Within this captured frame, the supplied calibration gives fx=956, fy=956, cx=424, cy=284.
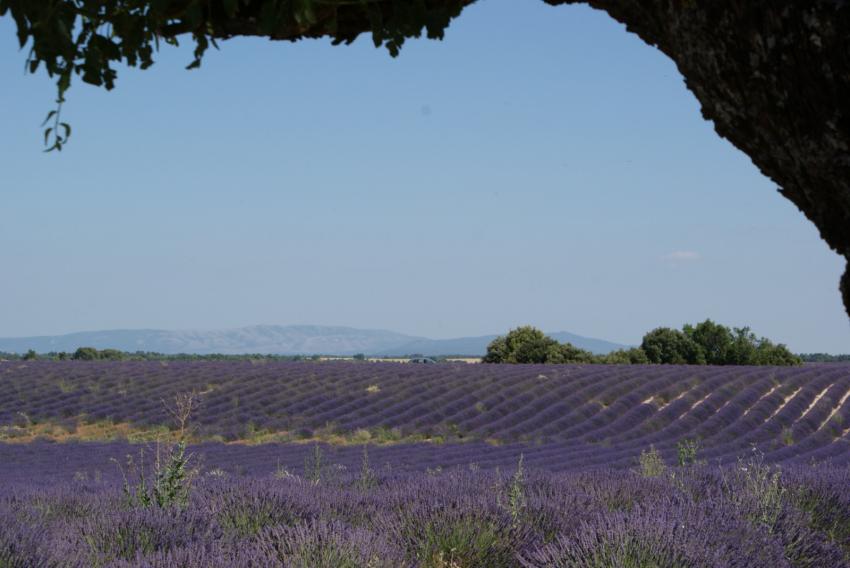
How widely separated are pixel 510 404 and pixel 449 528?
63.4 ft

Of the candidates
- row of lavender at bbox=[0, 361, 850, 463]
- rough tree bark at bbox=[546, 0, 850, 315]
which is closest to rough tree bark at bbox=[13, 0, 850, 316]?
rough tree bark at bbox=[546, 0, 850, 315]

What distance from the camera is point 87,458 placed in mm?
16266

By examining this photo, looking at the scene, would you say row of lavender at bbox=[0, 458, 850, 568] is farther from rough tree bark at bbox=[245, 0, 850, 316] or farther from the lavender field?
rough tree bark at bbox=[245, 0, 850, 316]

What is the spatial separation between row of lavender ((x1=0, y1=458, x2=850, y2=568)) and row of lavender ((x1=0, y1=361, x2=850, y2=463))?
8720mm

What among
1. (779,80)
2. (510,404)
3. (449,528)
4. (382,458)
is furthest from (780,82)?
(510,404)

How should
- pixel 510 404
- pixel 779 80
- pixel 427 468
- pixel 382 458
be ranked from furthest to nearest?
pixel 510 404 < pixel 382 458 < pixel 427 468 < pixel 779 80

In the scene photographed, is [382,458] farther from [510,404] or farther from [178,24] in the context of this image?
[178,24]

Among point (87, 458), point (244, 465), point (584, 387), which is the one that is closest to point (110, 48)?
point (244, 465)

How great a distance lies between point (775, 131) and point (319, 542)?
2.70m

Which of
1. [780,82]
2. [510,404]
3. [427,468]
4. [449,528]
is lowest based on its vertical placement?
[427,468]

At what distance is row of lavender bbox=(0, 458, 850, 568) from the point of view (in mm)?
3902

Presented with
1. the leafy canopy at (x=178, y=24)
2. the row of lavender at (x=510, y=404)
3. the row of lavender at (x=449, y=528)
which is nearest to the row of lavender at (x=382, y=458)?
the row of lavender at (x=510, y=404)

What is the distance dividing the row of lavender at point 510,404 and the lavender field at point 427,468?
0.31ft

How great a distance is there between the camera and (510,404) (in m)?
23.8
